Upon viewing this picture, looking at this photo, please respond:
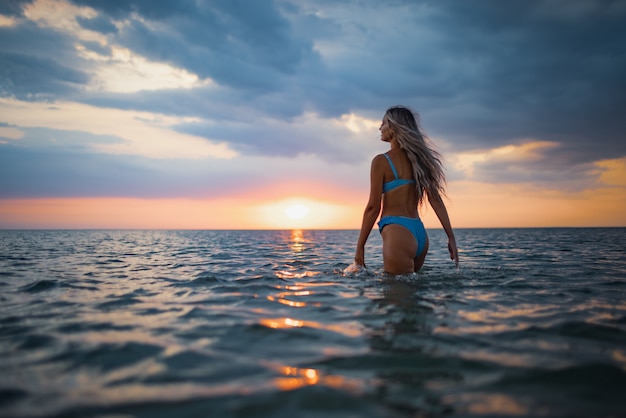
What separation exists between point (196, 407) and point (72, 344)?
158 centimetres

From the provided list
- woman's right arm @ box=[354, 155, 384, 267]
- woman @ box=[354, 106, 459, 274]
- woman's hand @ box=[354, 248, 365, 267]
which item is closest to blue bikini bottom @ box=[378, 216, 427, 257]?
woman @ box=[354, 106, 459, 274]

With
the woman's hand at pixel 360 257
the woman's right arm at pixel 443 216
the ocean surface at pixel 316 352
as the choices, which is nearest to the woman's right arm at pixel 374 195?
the woman's hand at pixel 360 257

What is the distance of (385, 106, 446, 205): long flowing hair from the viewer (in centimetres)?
590

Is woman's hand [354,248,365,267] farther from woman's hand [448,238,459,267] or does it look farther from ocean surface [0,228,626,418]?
woman's hand [448,238,459,267]

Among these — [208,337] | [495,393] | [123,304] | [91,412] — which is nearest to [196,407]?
[91,412]

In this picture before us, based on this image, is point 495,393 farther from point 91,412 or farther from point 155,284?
point 155,284

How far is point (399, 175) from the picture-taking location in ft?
19.3

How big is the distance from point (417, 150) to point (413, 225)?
1148 millimetres

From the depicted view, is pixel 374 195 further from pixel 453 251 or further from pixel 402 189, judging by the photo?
pixel 453 251

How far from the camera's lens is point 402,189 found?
5922 mm

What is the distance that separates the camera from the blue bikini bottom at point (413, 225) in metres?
5.82

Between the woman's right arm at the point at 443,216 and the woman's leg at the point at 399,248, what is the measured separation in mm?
821

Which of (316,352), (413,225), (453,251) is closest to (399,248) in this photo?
(413,225)

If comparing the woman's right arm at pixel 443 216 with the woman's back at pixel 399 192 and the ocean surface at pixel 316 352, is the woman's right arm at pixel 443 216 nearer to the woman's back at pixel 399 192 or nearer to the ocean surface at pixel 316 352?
the woman's back at pixel 399 192
